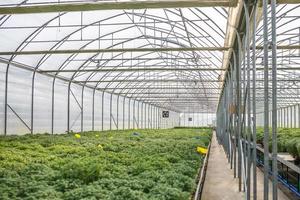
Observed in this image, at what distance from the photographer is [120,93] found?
125 feet

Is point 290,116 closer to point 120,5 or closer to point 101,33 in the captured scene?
point 101,33

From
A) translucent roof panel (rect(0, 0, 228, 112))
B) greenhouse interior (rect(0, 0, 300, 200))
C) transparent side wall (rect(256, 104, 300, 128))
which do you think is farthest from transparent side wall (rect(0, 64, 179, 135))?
transparent side wall (rect(256, 104, 300, 128))

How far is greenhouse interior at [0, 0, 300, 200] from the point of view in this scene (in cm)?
630

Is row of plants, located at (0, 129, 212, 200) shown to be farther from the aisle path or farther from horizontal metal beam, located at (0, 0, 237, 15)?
horizontal metal beam, located at (0, 0, 237, 15)

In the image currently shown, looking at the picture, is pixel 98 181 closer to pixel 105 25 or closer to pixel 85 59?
pixel 105 25

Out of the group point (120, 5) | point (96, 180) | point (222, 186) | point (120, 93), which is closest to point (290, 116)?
point (120, 93)

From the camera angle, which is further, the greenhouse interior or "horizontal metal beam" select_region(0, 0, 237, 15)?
"horizontal metal beam" select_region(0, 0, 237, 15)

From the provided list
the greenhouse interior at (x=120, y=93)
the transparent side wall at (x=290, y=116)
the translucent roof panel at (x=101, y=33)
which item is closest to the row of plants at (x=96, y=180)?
the greenhouse interior at (x=120, y=93)

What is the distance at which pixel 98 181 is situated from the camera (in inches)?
256

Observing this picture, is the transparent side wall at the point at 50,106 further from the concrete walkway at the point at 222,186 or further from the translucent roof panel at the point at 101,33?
the concrete walkway at the point at 222,186

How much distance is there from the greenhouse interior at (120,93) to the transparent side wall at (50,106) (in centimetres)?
8

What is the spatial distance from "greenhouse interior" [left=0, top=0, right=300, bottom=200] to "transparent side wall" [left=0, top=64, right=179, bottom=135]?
0.25 ft

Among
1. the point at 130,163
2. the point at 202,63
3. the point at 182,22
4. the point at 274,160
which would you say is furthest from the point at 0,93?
the point at 274,160

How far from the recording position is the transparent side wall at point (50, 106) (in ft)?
63.6
